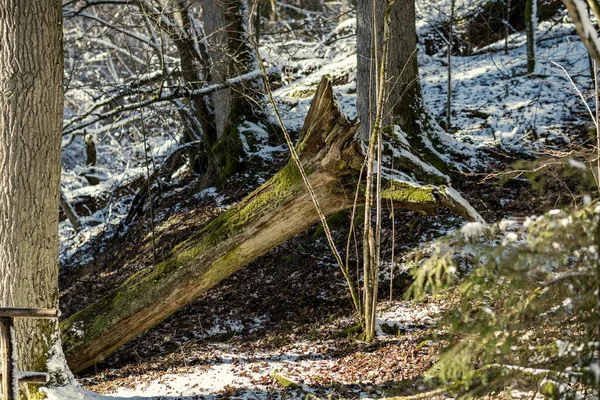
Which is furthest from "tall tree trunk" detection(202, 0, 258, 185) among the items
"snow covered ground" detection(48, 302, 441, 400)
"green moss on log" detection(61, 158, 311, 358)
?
"snow covered ground" detection(48, 302, 441, 400)

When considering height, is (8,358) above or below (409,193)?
below

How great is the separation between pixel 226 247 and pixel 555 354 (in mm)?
3382

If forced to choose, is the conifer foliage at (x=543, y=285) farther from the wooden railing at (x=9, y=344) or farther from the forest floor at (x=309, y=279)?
the wooden railing at (x=9, y=344)

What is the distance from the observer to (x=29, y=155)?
15.0 ft

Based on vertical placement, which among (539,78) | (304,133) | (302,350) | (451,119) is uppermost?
(539,78)

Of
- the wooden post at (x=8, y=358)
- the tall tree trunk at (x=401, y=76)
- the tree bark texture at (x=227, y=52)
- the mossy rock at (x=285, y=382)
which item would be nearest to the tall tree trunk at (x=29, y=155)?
the wooden post at (x=8, y=358)

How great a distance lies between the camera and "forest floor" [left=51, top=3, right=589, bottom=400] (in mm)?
5121

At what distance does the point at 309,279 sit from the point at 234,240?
6.24ft

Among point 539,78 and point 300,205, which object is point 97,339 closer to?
point 300,205

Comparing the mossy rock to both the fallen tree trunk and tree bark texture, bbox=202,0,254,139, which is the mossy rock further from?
tree bark texture, bbox=202,0,254,139

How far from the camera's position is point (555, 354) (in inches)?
125

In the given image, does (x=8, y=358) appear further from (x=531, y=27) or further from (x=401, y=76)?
(x=531, y=27)

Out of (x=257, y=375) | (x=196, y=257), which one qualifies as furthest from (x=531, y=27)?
(x=257, y=375)


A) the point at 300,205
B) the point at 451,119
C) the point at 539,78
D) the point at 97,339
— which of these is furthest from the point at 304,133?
the point at 539,78
